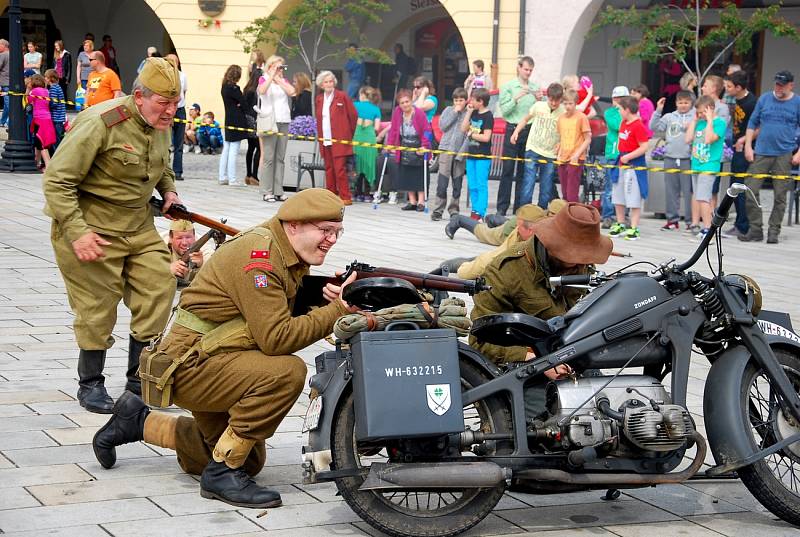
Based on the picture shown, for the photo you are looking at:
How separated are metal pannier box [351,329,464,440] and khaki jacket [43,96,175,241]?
2.12 m

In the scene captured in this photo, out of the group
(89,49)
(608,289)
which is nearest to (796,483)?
(608,289)

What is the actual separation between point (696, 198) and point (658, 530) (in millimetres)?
10358

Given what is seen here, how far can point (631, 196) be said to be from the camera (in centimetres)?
1477

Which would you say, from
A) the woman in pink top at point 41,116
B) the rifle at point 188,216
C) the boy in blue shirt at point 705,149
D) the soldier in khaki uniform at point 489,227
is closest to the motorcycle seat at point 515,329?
the rifle at point 188,216

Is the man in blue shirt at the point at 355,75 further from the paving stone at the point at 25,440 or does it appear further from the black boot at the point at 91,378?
the paving stone at the point at 25,440

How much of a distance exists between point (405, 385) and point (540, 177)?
37.3 ft

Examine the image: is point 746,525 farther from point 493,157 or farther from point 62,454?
point 493,157

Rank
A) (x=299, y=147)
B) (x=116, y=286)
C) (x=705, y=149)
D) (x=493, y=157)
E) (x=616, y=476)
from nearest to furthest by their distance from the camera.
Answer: (x=616, y=476)
(x=116, y=286)
(x=705, y=149)
(x=493, y=157)
(x=299, y=147)

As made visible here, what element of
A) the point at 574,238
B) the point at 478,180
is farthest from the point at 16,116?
the point at 574,238

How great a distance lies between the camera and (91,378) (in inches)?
252

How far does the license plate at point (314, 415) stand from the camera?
452 cm

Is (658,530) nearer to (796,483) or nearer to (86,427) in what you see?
(796,483)

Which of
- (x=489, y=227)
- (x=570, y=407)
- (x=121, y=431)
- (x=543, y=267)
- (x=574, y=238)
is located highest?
(x=574, y=238)

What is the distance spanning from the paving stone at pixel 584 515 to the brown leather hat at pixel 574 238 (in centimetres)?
95
